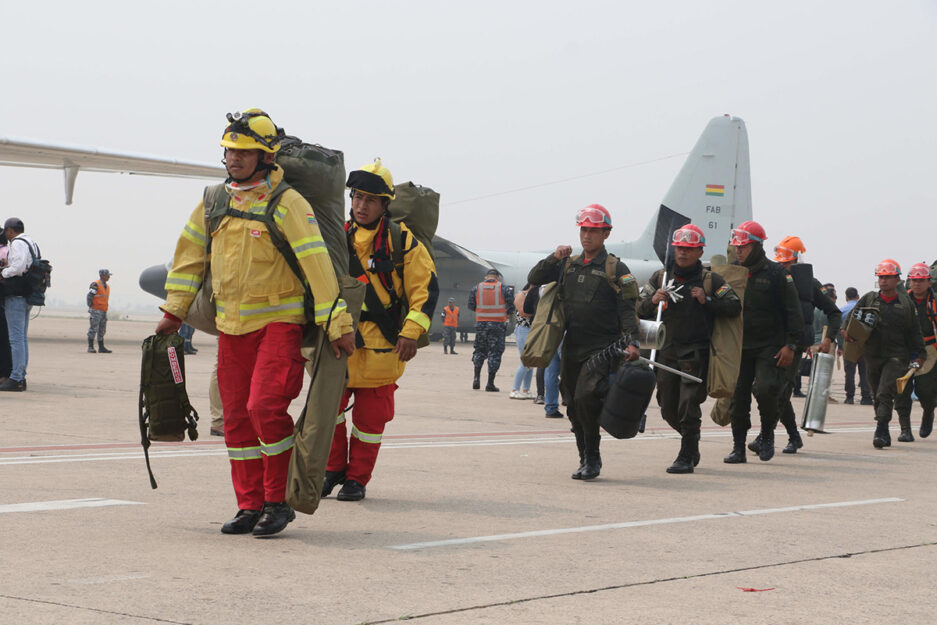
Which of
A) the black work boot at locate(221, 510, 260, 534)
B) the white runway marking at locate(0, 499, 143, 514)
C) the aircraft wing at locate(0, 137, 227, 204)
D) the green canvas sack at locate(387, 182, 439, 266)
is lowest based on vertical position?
the white runway marking at locate(0, 499, 143, 514)

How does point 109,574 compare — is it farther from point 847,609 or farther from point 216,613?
point 847,609

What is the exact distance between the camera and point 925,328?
41.9ft

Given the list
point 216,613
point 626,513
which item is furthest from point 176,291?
point 626,513

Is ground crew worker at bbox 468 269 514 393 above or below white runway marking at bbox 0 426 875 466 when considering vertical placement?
above

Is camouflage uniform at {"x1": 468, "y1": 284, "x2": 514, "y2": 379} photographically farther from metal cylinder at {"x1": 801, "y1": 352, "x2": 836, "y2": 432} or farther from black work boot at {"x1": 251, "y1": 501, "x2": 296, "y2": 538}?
black work boot at {"x1": 251, "y1": 501, "x2": 296, "y2": 538}

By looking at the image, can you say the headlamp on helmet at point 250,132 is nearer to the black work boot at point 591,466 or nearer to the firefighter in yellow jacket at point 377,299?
the firefighter in yellow jacket at point 377,299

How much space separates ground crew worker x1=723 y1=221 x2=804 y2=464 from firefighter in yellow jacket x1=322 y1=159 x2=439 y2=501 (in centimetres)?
391

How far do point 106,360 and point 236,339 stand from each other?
16.2m

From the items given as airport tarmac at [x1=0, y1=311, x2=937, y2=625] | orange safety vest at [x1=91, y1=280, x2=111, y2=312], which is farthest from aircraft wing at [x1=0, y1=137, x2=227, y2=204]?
airport tarmac at [x1=0, y1=311, x2=937, y2=625]

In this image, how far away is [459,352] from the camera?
1287 inches

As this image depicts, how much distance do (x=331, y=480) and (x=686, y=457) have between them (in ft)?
10.3

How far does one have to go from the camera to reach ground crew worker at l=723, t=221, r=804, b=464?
32.6ft

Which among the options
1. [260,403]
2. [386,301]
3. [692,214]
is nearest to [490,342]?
[386,301]

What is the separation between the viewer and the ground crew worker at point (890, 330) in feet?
39.7
